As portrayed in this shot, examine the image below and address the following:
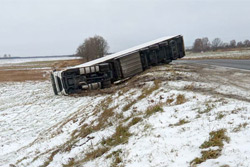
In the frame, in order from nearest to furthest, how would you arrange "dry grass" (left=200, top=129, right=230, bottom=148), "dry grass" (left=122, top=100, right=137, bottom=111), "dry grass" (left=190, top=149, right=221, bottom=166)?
"dry grass" (left=190, top=149, right=221, bottom=166), "dry grass" (left=200, top=129, right=230, bottom=148), "dry grass" (left=122, top=100, right=137, bottom=111)

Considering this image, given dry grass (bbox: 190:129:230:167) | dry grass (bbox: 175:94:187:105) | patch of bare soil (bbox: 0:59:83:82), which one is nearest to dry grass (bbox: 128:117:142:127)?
dry grass (bbox: 175:94:187:105)

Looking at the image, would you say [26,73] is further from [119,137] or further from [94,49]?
[119,137]

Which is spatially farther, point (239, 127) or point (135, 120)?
point (135, 120)

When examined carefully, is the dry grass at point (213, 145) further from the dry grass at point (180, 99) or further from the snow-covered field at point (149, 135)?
the dry grass at point (180, 99)

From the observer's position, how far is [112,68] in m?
16.8

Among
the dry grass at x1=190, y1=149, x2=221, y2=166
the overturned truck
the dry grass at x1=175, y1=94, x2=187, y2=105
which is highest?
the overturned truck

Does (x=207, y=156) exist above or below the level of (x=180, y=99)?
below

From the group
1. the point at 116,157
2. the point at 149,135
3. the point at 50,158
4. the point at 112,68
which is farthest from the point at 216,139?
the point at 112,68

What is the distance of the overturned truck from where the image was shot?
15.2 m

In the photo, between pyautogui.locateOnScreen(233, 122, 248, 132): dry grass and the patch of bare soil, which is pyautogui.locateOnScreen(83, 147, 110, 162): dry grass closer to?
pyautogui.locateOnScreen(233, 122, 248, 132): dry grass

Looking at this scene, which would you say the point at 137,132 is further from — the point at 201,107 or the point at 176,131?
the point at 201,107

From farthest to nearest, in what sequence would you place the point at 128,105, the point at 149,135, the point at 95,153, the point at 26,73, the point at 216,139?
the point at 26,73, the point at 128,105, the point at 95,153, the point at 149,135, the point at 216,139

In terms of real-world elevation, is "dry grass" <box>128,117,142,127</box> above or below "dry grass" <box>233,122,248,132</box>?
below

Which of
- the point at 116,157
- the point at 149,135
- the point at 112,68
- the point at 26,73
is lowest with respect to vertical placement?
the point at 116,157
